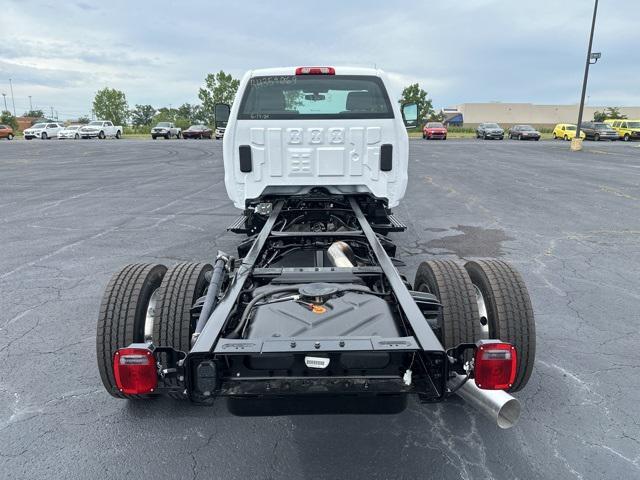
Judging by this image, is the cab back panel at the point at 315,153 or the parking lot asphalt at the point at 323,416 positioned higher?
the cab back panel at the point at 315,153

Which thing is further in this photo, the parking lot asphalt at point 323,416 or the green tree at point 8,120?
the green tree at point 8,120

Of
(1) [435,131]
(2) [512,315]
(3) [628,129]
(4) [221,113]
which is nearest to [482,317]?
(2) [512,315]

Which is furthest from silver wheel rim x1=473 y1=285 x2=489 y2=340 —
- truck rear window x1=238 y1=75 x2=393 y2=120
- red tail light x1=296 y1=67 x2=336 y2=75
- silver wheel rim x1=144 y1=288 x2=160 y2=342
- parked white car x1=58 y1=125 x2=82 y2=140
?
parked white car x1=58 y1=125 x2=82 y2=140

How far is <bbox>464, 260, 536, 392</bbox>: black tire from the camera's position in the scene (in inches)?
105

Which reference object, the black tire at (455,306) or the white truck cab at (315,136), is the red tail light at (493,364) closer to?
the black tire at (455,306)

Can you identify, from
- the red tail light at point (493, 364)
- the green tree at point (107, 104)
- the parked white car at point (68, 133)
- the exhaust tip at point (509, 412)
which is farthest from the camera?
the green tree at point (107, 104)

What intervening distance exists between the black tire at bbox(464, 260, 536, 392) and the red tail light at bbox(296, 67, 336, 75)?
125 inches

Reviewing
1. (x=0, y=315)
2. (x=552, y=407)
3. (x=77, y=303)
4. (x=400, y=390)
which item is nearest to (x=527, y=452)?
(x=552, y=407)

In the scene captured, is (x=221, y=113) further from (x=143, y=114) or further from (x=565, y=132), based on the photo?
(x=143, y=114)

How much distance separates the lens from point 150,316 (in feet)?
9.22

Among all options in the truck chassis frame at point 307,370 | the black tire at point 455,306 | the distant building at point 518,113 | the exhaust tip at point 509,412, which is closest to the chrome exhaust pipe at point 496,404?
the exhaust tip at point 509,412

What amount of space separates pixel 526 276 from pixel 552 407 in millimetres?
2633

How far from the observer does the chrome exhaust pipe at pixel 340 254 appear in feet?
11.0

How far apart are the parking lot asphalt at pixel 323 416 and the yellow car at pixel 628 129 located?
3746 centimetres
